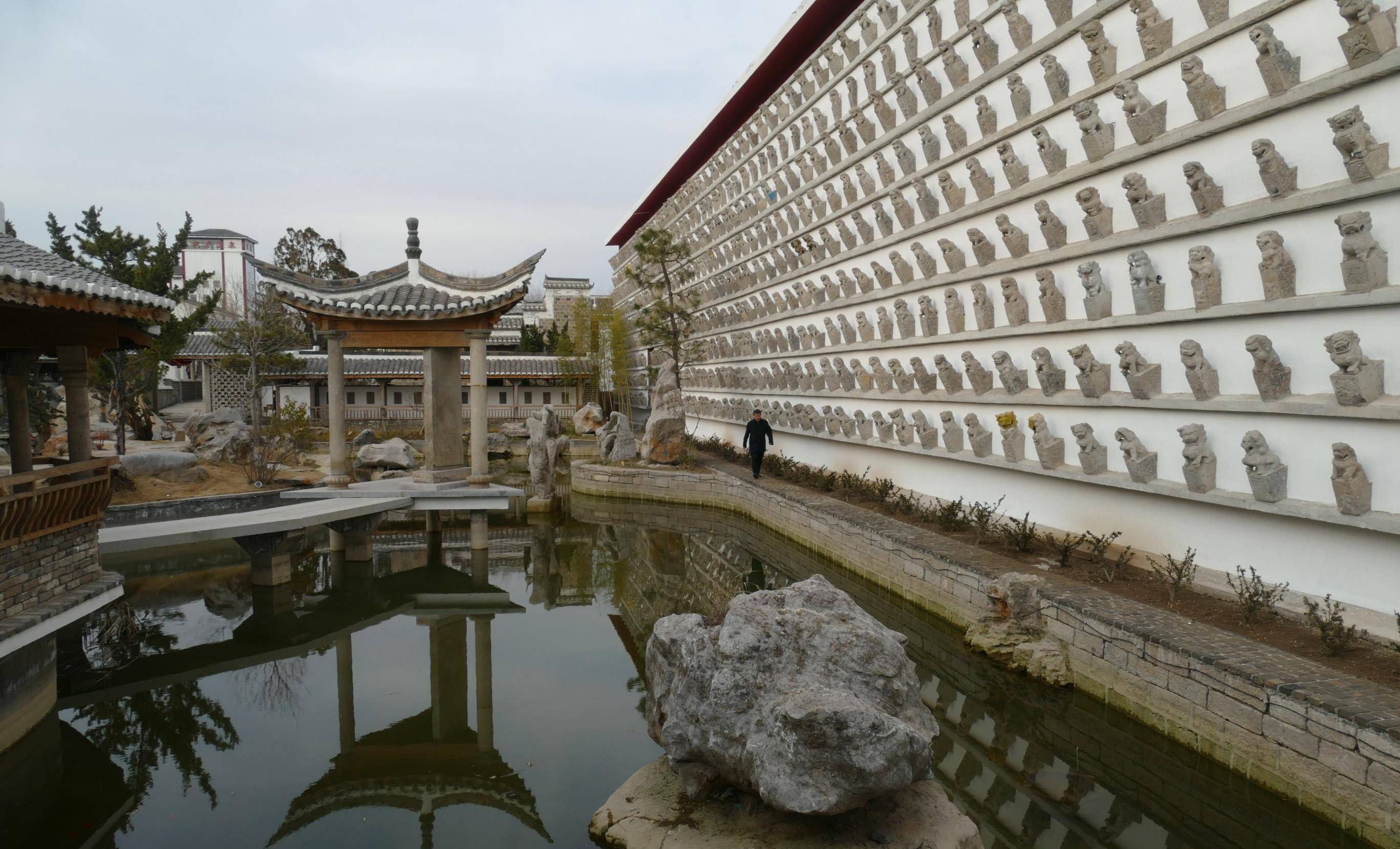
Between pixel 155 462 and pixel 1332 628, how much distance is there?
1625 cm

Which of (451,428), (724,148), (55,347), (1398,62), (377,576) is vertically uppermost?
(724,148)

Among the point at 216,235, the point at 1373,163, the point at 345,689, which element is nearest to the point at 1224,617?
the point at 1373,163

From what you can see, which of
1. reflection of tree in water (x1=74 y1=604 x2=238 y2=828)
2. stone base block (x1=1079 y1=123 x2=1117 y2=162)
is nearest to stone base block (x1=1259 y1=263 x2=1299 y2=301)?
stone base block (x1=1079 y1=123 x2=1117 y2=162)

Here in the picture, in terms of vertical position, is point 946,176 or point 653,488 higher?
point 946,176

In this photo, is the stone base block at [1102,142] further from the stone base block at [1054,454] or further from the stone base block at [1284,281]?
the stone base block at [1054,454]

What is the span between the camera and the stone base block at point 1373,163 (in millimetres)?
5559

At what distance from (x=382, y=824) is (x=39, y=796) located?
2377mm

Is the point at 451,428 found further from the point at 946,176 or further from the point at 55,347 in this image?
the point at 946,176

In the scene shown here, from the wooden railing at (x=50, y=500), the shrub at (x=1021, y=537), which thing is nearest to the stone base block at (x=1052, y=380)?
the shrub at (x=1021, y=537)

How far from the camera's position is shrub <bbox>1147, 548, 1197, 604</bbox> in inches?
263

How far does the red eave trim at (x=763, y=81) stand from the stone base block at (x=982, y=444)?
27.5 ft

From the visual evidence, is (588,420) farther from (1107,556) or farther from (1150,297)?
(1150,297)

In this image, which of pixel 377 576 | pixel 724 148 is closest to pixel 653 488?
pixel 377 576

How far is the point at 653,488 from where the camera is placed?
16828 mm
